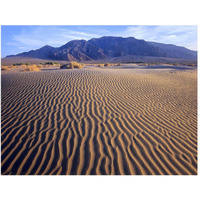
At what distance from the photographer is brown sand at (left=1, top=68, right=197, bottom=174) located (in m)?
2.69

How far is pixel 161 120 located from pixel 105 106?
6.39 feet

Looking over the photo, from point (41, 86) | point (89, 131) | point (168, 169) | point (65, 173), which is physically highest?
point (41, 86)

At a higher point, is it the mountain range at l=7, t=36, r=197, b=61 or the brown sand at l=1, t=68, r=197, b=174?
the mountain range at l=7, t=36, r=197, b=61

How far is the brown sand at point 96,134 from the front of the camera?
8.83 ft

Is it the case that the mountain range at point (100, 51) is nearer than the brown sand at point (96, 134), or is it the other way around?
the brown sand at point (96, 134)

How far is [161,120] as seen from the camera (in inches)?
171

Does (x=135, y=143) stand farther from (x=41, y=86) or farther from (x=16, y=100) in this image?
(x=41, y=86)

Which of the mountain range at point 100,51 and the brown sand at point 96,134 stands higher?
the mountain range at point 100,51

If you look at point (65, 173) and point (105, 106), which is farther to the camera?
point (105, 106)

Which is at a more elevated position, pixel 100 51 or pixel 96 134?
pixel 100 51

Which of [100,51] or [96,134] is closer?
[96,134]

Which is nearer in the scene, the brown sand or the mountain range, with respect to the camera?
the brown sand

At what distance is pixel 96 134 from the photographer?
3518 millimetres

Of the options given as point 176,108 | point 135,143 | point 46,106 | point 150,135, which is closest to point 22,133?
point 46,106
